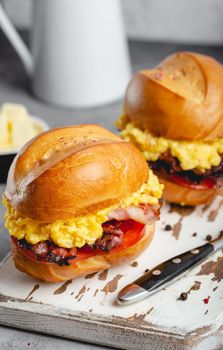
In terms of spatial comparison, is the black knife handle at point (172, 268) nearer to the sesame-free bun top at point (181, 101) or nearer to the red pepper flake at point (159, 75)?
the sesame-free bun top at point (181, 101)

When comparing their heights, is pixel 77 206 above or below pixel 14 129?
above

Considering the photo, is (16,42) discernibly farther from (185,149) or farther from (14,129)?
(185,149)

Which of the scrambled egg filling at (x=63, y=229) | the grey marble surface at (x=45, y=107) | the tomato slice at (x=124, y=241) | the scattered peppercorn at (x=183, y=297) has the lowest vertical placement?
the grey marble surface at (x=45, y=107)

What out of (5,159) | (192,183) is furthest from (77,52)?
(192,183)

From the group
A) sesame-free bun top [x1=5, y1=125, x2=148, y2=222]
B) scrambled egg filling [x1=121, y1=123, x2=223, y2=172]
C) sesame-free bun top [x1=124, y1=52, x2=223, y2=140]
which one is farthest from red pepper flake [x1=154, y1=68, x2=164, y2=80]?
sesame-free bun top [x1=5, y1=125, x2=148, y2=222]

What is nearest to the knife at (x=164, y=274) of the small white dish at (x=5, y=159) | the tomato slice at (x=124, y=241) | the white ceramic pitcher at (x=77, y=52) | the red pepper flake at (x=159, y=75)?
the tomato slice at (x=124, y=241)

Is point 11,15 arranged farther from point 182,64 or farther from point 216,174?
point 216,174

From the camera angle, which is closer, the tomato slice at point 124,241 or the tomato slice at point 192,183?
the tomato slice at point 124,241

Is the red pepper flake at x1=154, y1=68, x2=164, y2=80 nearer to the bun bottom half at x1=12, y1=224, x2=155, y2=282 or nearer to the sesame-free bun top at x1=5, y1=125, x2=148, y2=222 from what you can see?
the sesame-free bun top at x1=5, y1=125, x2=148, y2=222
